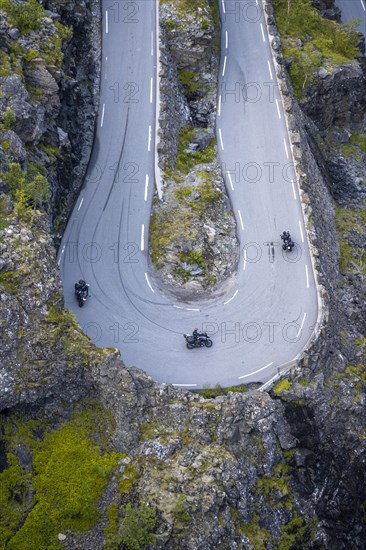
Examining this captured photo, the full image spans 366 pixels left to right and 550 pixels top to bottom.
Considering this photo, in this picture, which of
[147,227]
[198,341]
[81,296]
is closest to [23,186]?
[81,296]

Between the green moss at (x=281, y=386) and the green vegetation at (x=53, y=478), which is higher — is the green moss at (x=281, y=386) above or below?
above

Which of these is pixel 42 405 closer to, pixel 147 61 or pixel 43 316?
pixel 43 316

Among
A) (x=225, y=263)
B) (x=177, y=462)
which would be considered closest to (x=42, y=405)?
(x=177, y=462)

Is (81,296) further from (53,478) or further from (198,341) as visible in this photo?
(53,478)

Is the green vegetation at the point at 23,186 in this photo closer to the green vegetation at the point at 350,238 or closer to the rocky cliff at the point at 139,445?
the rocky cliff at the point at 139,445

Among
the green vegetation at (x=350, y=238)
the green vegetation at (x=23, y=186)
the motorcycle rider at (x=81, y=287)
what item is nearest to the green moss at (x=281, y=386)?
the motorcycle rider at (x=81, y=287)

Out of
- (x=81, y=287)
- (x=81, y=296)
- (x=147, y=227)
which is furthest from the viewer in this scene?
(x=147, y=227)

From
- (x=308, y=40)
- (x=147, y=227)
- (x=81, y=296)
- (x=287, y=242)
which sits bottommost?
(x=81, y=296)
